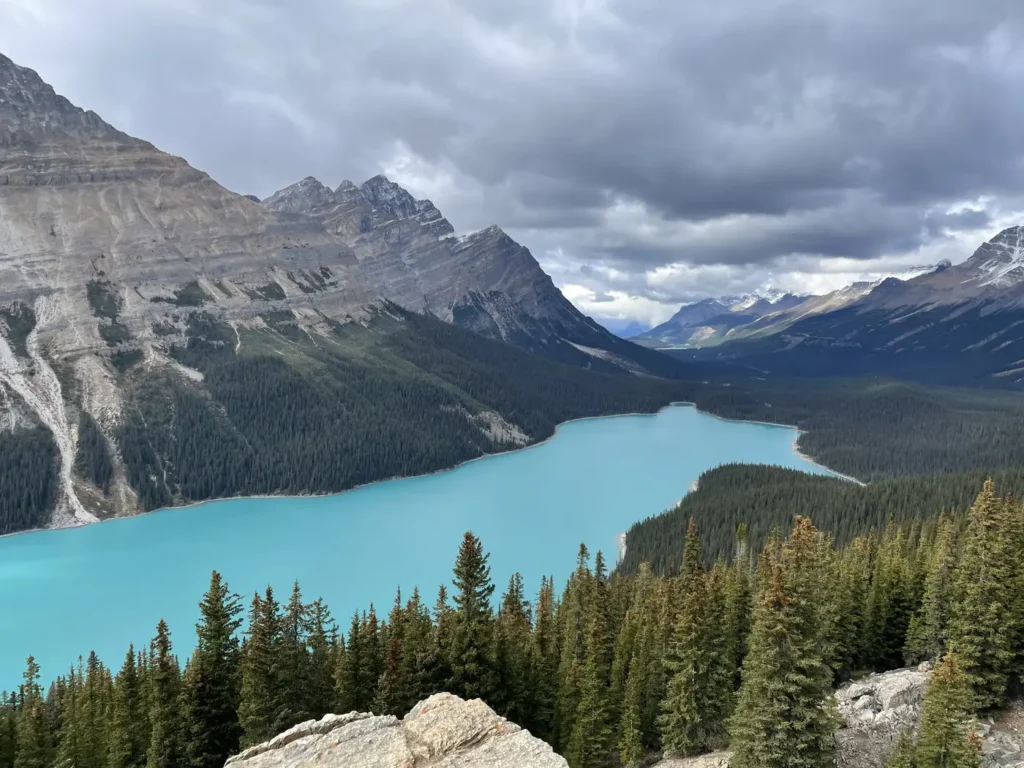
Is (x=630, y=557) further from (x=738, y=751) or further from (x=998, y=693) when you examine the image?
(x=738, y=751)

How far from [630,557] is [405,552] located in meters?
34.4

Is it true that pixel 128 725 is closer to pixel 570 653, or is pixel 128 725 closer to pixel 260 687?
pixel 260 687

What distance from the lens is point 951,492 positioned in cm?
9994

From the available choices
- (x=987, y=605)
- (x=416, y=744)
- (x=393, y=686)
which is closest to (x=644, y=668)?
(x=393, y=686)

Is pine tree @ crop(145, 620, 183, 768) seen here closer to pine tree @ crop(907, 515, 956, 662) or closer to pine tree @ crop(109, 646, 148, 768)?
pine tree @ crop(109, 646, 148, 768)

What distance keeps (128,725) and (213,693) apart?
8887 mm

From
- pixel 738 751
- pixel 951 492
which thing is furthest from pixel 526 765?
pixel 951 492

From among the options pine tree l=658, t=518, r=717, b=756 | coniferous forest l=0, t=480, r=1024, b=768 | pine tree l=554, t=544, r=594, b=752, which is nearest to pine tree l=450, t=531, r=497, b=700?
coniferous forest l=0, t=480, r=1024, b=768

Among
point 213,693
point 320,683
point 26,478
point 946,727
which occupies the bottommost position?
point 320,683

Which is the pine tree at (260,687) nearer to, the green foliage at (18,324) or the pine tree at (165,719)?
the pine tree at (165,719)

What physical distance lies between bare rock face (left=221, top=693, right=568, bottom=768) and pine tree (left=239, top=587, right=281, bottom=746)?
9.29 m

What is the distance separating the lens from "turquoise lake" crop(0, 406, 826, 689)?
75.3m

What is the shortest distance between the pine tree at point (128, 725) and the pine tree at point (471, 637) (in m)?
17.0

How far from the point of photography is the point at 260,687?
2617 centimetres
